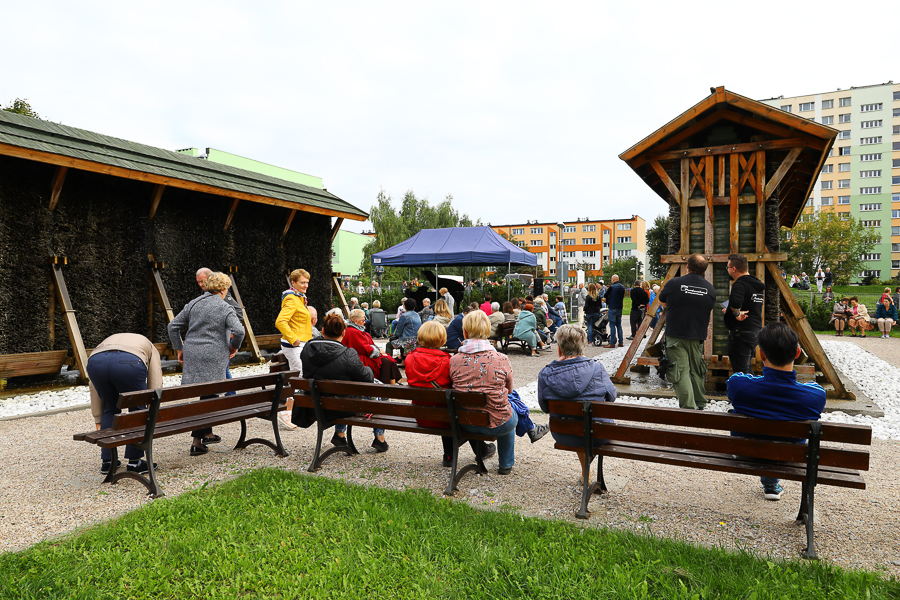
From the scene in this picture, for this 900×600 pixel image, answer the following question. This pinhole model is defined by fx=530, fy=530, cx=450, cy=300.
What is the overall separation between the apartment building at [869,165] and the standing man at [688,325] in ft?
237

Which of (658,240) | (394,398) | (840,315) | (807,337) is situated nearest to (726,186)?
(807,337)

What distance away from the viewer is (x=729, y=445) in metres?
3.25

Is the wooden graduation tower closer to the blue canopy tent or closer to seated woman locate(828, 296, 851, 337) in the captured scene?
the blue canopy tent

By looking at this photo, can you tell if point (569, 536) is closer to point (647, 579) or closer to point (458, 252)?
point (647, 579)

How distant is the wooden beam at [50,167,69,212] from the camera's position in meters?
8.30

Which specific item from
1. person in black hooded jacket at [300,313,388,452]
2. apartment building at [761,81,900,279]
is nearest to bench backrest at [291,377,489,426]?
person in black hooded jacket at [300,313,388,452]

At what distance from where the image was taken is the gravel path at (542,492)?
325 centimetres

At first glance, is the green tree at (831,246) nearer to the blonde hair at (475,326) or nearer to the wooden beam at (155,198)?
the wooden beam at (155,198)

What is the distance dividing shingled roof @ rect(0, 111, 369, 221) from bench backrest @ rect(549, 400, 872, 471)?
8.22m

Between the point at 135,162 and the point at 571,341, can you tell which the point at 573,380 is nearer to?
the point at 571,341

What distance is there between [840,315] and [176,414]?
21143 mm

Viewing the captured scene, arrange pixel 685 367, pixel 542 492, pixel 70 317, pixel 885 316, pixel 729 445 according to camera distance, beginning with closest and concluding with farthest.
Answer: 1. pixel 729 445
2. pixel 542 492
3. pixel 685 367
4. pixel 70 317
5. pixel 885 316

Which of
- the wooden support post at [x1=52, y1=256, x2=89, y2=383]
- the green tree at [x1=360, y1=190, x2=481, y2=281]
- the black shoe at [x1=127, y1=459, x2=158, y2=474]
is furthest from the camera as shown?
the green tree at [x1=360, y1=190, x2=481, y2=281]

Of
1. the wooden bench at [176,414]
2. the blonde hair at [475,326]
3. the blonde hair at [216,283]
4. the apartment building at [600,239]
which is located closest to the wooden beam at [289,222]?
the blonde hair at [216,283]
